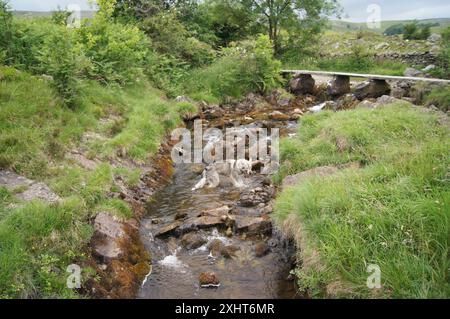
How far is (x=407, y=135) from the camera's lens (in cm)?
845

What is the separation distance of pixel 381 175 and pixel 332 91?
13440mm

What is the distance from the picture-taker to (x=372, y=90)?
1669 cm

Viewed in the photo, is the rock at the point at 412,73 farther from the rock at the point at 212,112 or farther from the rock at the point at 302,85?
the rock at the point at 212,112

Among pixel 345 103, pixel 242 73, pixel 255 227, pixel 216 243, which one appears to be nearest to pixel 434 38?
pixel 345 103

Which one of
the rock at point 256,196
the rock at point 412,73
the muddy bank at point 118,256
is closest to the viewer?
the muddy bank at point 118,256

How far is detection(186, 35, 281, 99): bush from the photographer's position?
1811 centimetres

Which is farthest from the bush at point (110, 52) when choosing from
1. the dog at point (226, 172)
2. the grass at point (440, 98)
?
the grass at point (440, 98)

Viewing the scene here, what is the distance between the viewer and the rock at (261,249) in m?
6.20

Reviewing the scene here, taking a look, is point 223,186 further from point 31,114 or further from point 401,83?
point 401,83

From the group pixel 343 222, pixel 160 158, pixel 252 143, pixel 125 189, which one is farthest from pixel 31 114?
pixel 343 222

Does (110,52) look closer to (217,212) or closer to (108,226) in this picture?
(217,212)

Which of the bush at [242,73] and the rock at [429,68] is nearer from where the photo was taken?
the bush at [242,73]

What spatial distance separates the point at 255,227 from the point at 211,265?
1.20m

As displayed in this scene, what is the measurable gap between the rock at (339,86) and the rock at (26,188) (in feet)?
49.1
